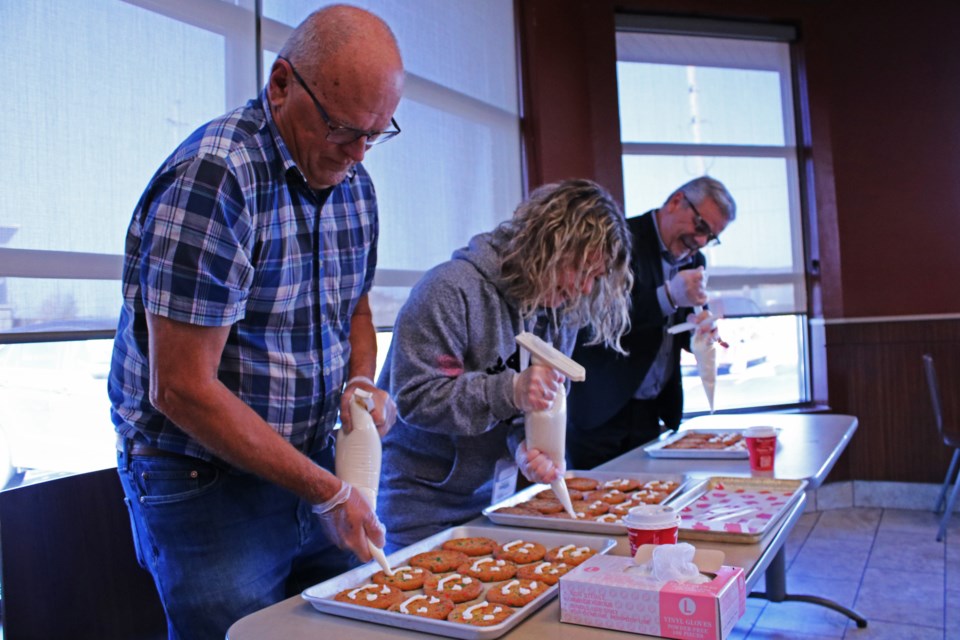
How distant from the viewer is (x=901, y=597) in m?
3.15

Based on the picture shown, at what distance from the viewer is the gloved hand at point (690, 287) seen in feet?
8.33

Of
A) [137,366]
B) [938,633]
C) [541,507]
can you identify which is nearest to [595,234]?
[541,507]

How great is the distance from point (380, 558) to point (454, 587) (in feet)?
0.43

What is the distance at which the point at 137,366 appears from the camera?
1198 mm

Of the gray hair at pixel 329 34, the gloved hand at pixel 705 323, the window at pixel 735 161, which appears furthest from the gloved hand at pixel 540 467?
the window at pixel 735 161

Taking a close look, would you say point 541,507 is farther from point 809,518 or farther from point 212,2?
point 809,518

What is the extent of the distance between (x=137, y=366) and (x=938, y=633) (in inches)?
115

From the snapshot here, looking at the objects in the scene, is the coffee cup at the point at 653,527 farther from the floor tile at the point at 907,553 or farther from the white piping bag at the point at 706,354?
the floor tile at the point at 907,553

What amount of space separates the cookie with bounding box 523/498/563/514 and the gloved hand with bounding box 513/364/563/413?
22cm

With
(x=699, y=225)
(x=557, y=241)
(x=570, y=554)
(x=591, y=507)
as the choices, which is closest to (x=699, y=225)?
(x=699, y=225)

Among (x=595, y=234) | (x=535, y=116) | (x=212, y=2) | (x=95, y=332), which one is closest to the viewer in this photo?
(x=595, y=234)

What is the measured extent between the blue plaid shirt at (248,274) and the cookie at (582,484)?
64cm

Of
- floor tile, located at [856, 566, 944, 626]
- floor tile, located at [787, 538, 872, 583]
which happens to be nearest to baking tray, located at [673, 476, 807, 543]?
floor tile, located at [856, 566, 944, 626]

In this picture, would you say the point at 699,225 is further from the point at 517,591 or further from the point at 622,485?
the point at 517,591
